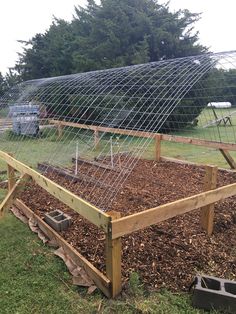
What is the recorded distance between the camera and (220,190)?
2895 millimetres

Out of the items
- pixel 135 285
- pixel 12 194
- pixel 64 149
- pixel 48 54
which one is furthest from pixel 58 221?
pixel 48 54

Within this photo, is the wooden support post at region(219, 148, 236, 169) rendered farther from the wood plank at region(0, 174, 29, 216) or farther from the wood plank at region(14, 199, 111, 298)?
the wood plank at region(0, 174, 29, 216)

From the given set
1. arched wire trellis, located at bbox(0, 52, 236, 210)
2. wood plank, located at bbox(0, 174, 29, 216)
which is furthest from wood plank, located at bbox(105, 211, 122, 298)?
wood plank, located at bbox(0, 174, 29, 216)

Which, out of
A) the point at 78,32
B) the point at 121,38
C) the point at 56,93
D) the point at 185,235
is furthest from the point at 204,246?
the point at 78,32

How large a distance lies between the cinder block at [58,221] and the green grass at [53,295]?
1.33ft

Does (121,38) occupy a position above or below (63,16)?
below

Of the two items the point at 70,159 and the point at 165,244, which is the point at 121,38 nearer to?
the point at 70,159

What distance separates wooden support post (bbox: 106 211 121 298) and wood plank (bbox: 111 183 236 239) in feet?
0.15

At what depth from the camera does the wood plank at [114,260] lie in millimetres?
2156

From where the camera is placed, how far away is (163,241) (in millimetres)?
2982

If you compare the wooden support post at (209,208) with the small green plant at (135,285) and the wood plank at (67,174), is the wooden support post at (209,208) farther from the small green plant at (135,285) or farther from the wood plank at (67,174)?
the wood plank at (67,174)

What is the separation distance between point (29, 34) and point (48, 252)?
16813mm

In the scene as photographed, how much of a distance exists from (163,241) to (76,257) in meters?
0.90

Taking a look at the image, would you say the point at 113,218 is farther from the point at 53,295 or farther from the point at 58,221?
the point at 58,221
